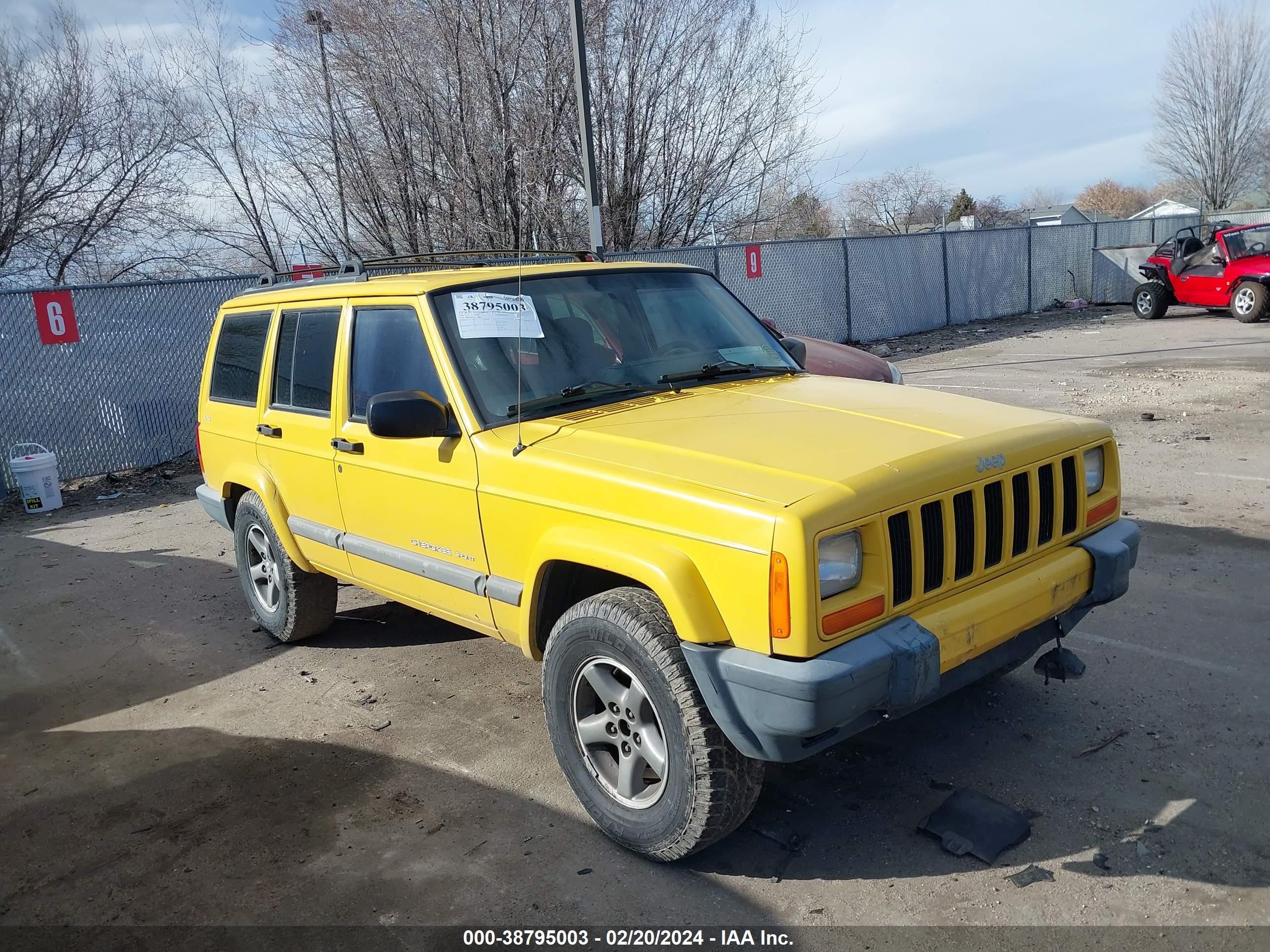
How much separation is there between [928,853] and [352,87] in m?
16.4

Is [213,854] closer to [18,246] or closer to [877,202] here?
[18,246]

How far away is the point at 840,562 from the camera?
113 inches

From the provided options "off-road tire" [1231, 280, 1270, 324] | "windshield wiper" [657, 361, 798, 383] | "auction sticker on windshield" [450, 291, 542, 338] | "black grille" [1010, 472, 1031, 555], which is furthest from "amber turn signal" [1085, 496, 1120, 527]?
"off-road tire" [1231, 280, 1270, 324]

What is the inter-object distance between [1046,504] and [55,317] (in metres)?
10.7

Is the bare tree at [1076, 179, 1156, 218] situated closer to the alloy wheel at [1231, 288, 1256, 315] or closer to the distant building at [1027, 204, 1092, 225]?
the distant building at [1027, 204, 1092, 225]

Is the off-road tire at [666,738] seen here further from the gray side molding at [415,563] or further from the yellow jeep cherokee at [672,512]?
the gray side molding at [415,563]

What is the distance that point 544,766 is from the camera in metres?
4.04

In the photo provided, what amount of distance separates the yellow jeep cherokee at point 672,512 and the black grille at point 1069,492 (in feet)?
0.05

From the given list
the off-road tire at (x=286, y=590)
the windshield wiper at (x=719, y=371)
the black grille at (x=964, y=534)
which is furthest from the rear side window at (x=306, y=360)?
the black grille at (x=964, y=534)

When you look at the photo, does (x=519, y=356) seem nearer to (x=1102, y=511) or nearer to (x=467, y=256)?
(x=467, y=256)

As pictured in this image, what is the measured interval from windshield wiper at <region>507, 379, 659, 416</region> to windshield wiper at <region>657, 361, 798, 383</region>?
0.36 ft

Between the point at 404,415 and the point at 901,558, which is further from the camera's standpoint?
the point at 404,415

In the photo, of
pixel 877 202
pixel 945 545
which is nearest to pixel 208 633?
pixel 945 545

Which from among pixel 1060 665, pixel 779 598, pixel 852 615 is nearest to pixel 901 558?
pixel 852 615
